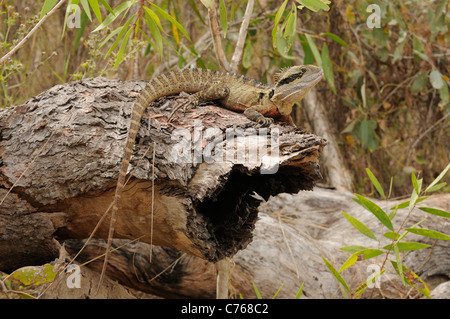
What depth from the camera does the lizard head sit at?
11.4 ft

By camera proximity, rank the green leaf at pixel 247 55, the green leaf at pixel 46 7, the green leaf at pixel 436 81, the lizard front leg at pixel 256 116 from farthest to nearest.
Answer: the green leaf at pixel 436 81
the green leaf at pixel 247 55
the lizard front leg at pixel 256 116
the green leaf at pixel 46 7

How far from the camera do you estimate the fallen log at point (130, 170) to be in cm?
244

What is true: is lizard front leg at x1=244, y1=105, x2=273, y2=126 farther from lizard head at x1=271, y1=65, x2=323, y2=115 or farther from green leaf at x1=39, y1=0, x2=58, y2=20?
green leaf at x1=39, y1=0, x2=58, y2=20

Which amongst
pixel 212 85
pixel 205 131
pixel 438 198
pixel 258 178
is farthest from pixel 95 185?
pixel 438 198

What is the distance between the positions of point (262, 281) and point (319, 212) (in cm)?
116

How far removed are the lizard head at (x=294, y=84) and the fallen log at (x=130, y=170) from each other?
2.64 ft

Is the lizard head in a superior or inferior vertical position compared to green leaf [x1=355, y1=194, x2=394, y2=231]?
superior

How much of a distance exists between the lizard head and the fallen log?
0.80m

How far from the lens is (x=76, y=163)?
2475 mm

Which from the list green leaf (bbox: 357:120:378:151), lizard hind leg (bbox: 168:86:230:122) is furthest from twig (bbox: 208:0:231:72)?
green leaf (bbox: 357:120:378:151)

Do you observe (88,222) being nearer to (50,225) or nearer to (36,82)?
(50,225)

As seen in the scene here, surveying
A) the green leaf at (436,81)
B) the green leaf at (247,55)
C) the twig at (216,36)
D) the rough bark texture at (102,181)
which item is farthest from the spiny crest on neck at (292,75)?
the green leaf at (436,81)

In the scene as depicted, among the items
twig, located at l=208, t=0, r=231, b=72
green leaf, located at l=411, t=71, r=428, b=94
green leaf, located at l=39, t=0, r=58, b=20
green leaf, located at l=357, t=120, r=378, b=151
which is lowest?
green leaf, located at l=357, t=120, r=378, b=151

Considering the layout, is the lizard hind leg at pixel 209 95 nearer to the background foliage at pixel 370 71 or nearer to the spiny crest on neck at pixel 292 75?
the spiny crest on neck at pixel 292 75
